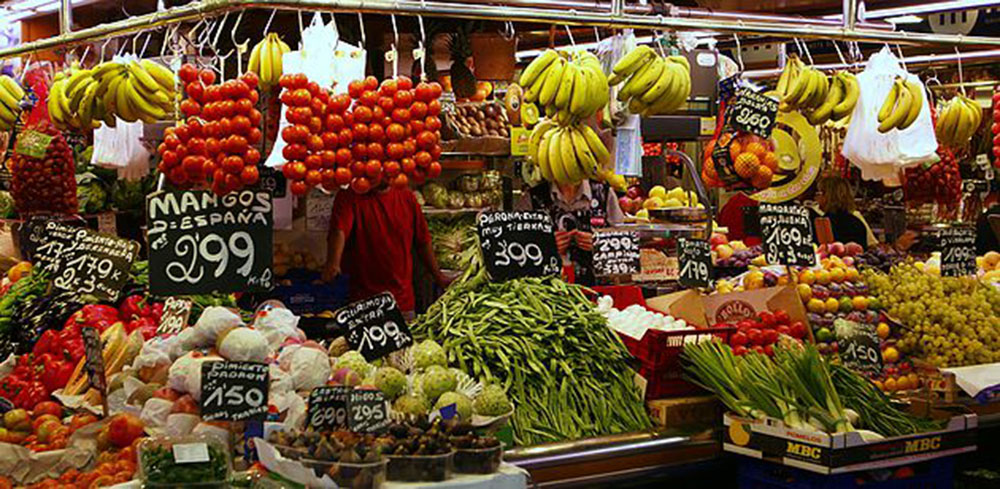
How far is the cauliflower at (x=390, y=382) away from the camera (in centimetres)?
355

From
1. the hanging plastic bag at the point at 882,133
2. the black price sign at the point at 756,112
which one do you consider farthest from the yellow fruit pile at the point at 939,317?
the black price sign at the point at 756,112

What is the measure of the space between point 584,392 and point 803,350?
85cm

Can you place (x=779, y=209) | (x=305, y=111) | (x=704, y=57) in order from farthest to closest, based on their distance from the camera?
(x=704, y=57) < (x=779, y=209) < (x=305, y=111)

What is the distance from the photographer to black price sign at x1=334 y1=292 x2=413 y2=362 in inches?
147

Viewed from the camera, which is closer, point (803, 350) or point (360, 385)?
point (360, 385)

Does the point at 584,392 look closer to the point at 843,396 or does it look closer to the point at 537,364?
the point at 537,364

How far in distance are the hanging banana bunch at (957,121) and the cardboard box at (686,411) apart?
2.83 meters

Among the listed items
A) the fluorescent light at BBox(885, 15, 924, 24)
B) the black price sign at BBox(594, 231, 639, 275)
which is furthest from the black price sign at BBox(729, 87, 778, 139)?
the fluorescent light at BBox(885, 15, 924, 24)

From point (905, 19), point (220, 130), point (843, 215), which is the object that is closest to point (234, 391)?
point (220, 130)

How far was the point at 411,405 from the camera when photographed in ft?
11.3

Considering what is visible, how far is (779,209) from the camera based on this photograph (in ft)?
16.0

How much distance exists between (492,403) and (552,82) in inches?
61.7

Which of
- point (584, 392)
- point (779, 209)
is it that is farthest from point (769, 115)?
point (584, 392)

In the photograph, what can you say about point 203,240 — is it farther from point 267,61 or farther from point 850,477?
point 850,477
